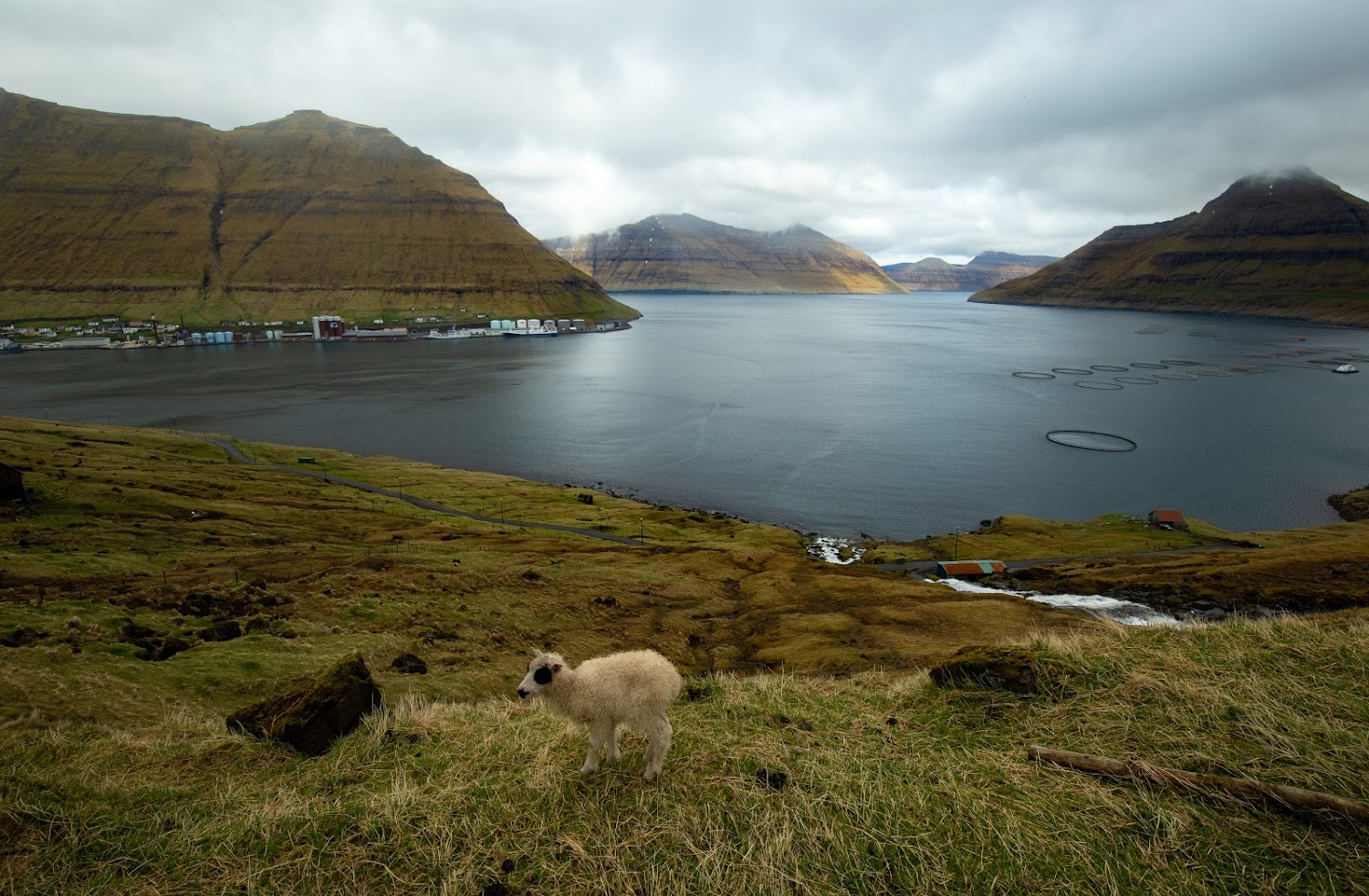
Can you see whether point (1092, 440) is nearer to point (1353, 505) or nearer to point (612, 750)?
point (1353, 505)

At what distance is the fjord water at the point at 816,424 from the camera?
7875 centimetres

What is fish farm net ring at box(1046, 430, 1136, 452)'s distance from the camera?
97062 millimetres

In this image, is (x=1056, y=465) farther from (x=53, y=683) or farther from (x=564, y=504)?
(x=53, y=683)

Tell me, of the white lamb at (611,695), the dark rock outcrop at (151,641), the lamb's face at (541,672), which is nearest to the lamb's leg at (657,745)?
the white lamb at (611,695)

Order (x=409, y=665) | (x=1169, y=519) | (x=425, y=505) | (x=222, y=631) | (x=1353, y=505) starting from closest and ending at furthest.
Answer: (x=409, y=665) → (x=222, y=631) → (x=425, y=505) → (x=1169, y=519) → (x=1353, y=505)

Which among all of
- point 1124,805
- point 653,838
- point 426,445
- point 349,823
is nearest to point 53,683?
point 349,823

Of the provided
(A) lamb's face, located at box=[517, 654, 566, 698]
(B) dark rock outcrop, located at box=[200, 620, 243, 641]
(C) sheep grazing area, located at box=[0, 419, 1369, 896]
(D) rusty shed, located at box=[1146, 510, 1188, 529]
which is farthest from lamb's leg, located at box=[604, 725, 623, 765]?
(D) rusty shed, located at box=[1146, 510, 1188, 529]

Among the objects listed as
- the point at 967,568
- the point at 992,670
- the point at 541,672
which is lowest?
the point at 967,568

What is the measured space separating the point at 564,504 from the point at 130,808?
199 feet

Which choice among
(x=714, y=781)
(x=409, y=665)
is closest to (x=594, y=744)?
(x=714, y=781)

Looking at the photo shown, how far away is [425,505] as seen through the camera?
Result: 6456cm

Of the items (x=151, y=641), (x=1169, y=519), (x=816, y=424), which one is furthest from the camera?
(x=816, y=424)

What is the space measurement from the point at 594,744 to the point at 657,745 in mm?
854

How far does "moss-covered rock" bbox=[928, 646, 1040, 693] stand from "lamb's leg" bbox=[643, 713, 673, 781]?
5.89m
